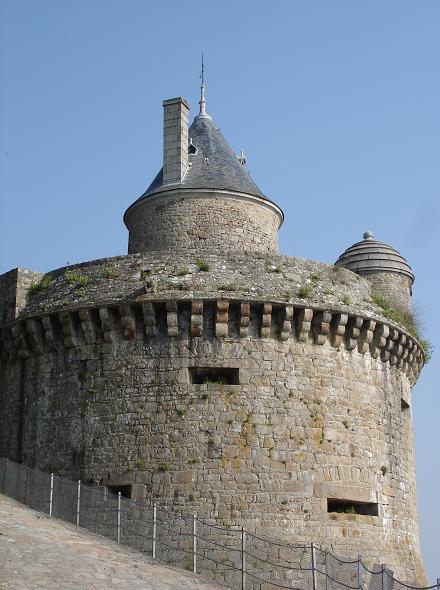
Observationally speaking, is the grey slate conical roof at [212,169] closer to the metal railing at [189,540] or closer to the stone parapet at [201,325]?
the stone parapet at [201,325]

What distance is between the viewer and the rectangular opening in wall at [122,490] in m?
19.7

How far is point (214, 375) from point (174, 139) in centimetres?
701

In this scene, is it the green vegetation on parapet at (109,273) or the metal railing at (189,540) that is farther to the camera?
the green vegetation on parapet at (109,273)

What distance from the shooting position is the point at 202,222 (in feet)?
77.5

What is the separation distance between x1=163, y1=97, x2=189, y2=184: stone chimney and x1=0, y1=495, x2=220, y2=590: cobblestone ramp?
962cm

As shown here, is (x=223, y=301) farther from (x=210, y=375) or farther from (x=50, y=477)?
(x=50, y=477)

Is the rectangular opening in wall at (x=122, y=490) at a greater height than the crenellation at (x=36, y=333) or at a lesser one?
lesser

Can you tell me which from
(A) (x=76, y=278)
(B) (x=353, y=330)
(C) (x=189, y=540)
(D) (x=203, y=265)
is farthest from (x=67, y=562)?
(B) (x=353, y=330)

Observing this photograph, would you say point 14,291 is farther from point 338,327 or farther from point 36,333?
point 338,327

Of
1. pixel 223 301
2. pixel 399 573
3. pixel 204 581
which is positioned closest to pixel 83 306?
pixel 223 301

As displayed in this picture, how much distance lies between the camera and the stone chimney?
24203 mm

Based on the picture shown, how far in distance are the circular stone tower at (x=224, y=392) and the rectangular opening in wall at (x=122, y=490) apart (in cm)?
16

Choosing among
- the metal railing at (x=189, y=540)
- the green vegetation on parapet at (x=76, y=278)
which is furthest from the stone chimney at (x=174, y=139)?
the metal railing at (x=189, y=540)

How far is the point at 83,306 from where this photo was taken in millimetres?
20562
